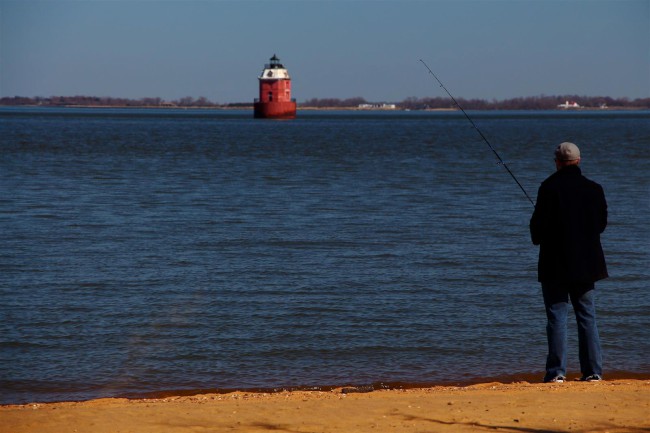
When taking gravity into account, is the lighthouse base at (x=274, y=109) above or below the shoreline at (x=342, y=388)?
below

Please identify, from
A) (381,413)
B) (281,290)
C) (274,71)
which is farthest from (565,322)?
(274,71)

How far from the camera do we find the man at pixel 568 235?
22.1ft

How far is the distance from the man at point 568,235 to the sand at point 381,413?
23.6 inches

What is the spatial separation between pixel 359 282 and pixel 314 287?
2.02 ft

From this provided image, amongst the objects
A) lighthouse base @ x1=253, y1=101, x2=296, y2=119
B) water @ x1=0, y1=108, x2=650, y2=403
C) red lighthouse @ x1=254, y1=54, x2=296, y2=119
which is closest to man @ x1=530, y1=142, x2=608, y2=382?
water @ x1=0, y1=108, x2=650, y2=403

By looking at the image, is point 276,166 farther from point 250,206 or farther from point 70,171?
point 250,206

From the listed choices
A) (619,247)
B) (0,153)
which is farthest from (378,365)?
(0,153)

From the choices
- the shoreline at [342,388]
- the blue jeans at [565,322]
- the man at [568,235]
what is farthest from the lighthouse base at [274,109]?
the man at [568,235]

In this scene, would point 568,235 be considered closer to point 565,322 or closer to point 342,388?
point 565,322

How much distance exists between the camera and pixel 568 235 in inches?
266

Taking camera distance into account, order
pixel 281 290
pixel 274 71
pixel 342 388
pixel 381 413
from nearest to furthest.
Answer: pixel 381 413 < pixel 342 388 < pixel 281 290 < pixel 274 71

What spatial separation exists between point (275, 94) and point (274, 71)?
4.57 metres

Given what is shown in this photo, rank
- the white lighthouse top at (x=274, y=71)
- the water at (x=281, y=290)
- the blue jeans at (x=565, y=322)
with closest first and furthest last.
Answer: the blue jeans at (x=565, y=322), the water at (x=281, y=290), the white lighthouse top at (x=274, y=71)

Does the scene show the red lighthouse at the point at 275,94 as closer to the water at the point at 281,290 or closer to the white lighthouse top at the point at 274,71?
the white lighthouse top at the point at 274,71
